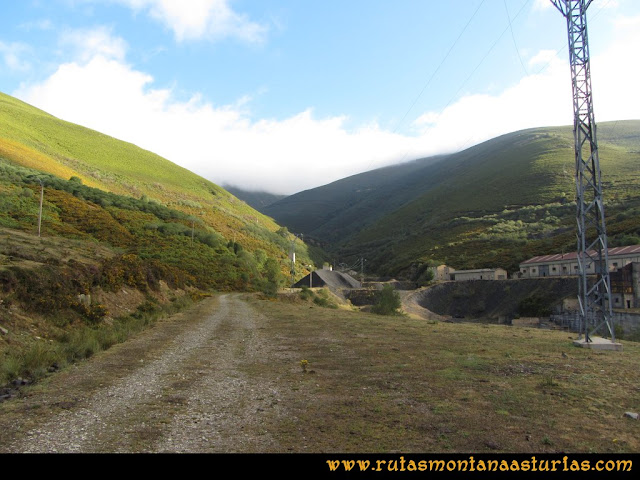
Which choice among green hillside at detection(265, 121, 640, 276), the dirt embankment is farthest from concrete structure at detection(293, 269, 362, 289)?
green hillside at detection(265, 121, 640, 276)

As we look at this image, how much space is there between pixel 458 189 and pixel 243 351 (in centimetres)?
15604

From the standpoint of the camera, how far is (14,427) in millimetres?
4977

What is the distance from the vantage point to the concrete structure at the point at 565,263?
54.2 metres

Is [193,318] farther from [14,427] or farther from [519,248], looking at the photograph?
[519,248]

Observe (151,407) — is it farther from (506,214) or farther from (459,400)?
(506,214)

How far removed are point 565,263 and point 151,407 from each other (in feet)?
238

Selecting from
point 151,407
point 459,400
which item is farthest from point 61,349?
point 459,400

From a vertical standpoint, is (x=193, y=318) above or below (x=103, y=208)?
below

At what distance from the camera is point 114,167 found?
98062mm

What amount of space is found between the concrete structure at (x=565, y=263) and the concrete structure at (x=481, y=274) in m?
4.27

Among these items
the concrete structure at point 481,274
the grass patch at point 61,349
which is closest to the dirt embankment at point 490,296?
the concrete structure at point 481,274

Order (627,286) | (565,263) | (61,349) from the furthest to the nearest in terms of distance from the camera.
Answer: (565,263)
(627,286)
(61,349)

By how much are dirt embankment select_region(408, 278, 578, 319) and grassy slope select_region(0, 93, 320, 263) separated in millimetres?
33401
